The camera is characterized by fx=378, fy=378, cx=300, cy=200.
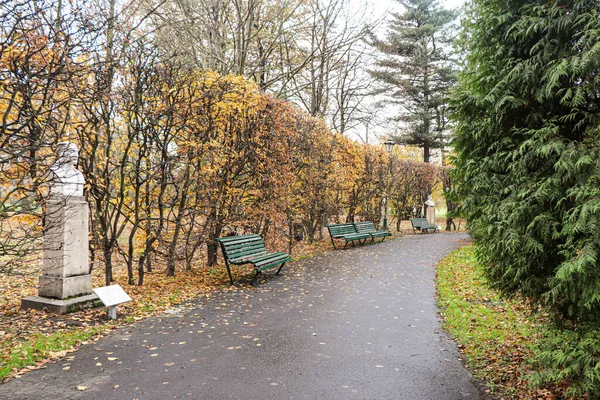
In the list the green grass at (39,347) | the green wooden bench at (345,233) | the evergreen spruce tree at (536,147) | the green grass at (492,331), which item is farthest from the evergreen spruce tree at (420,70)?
the green grass at (39,347)

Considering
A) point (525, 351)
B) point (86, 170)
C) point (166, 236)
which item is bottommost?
point (525, 351)

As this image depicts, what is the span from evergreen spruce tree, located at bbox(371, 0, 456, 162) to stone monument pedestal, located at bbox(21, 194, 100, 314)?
81.5 feet

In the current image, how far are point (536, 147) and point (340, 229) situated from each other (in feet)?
32.4

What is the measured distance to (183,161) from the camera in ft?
25.7

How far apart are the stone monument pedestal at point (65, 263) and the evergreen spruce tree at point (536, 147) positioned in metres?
5.37

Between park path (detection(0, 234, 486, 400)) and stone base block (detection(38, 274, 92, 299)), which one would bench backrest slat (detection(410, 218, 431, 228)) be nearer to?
park path (detection(0, 234, 486, 400))

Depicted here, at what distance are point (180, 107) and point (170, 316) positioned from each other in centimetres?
399

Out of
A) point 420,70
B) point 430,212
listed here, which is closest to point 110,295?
point 430,212

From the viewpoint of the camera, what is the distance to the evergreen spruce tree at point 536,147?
305cm

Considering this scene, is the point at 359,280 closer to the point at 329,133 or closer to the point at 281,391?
the point at 281,391

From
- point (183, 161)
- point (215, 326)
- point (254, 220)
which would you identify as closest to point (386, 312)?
point (215, 326)

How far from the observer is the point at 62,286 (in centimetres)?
539

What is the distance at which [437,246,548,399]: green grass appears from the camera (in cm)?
380

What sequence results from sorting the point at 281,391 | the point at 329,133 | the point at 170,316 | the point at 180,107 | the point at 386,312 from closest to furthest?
the point at 281,391, the point at 170,316, the point at 386,312, the point at 180,107, the point at 329,133
